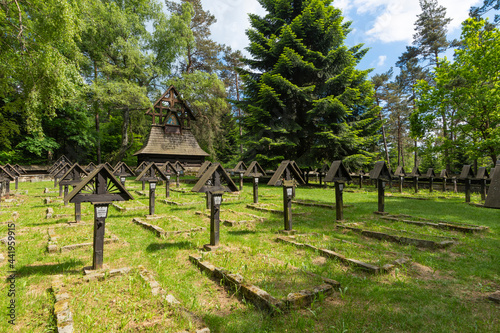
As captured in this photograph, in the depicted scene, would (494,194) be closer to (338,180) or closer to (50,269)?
(338,180)

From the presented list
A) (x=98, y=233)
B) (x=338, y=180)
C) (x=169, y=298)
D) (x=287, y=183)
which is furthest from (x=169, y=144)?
(x=169, y=298)

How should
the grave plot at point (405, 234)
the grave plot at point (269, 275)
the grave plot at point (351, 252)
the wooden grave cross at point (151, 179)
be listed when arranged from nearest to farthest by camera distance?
the grave plot at point (269, 275) < the grave plot at point (351, 252) < the grave plot at point (405, 234) < the wooden grave cross at point (151, 179)

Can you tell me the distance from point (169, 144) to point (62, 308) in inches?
971

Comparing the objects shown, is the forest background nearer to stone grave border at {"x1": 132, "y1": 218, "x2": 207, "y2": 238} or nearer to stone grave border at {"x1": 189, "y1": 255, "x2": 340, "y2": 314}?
stone grave border at {"x1": 132, "y1": 218, "x2": 207, "y2": 238}

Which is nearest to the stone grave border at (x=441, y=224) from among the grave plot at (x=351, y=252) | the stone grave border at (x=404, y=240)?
→ the stone grave border at (x=404, y=240)

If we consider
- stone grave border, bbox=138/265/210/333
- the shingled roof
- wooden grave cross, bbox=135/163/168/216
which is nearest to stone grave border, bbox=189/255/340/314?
stone grave border, bbox=138/265/210/333

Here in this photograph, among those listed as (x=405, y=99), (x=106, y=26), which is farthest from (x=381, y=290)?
(x=405, y=99)

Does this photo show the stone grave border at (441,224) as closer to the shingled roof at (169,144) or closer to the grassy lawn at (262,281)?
the grassy lawn at (262,281)

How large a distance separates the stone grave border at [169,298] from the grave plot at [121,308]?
0.10ft

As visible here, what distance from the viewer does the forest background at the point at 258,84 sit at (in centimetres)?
1249

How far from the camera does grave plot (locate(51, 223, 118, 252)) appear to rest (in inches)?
227

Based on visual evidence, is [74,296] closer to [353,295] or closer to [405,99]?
[353,295]

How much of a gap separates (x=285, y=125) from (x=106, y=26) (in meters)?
22.7

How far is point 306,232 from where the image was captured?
7.23 m
